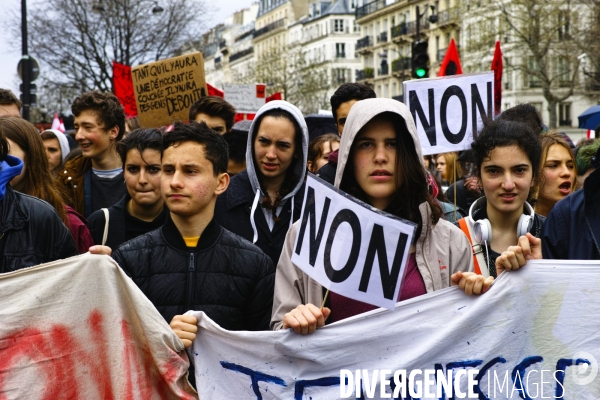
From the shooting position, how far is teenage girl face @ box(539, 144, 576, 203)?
564 cm

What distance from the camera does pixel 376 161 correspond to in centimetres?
375

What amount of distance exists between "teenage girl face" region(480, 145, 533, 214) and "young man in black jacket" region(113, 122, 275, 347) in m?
1.12

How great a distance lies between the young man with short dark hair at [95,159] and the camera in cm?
625

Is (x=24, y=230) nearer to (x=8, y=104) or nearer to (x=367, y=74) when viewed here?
(x=8, y=104)

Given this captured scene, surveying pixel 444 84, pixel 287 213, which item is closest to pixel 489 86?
pixel 444 84

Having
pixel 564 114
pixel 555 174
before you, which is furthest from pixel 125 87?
pixel 564 114

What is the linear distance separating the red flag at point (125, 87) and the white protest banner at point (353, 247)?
9175mm

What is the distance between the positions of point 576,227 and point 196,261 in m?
1.52

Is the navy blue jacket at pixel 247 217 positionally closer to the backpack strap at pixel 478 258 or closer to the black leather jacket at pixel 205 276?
the black leather jacket at pixel 205 276

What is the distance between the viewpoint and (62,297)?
361 cm

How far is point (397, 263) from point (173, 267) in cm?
99

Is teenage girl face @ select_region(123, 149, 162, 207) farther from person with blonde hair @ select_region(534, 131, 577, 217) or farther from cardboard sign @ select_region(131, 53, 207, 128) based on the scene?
cardboard sign @ select_region(131, 53, 207, 128)

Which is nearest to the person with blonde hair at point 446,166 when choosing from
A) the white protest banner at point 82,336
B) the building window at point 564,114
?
the white protest banner at point 82,336

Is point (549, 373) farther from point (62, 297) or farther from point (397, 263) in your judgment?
point (62, 297)
